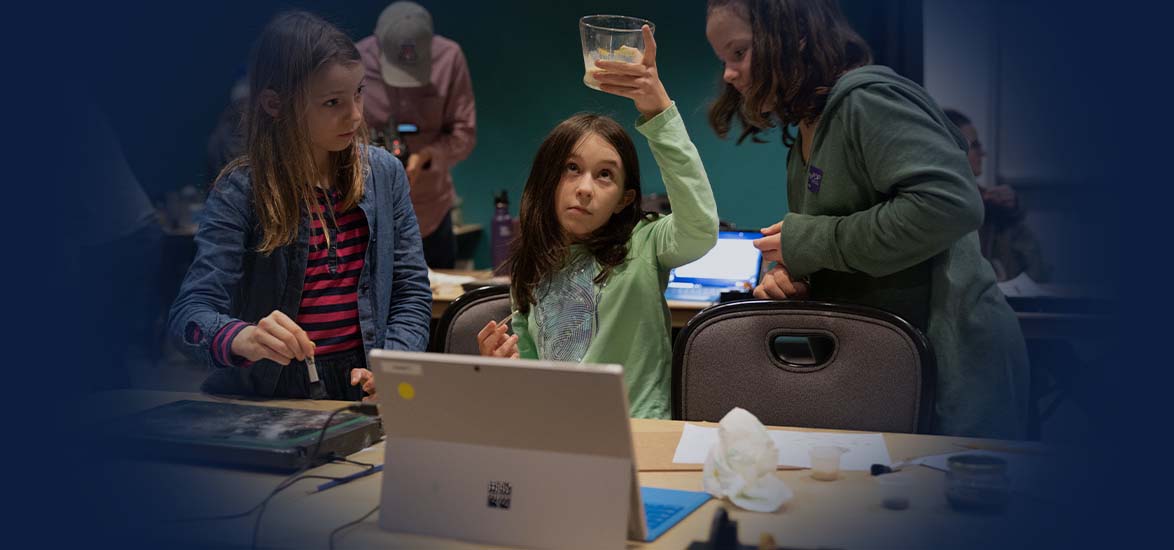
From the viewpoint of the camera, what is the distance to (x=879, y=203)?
1.81 meters

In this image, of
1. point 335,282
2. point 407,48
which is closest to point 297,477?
point 335,282

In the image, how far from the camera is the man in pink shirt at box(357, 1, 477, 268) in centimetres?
430

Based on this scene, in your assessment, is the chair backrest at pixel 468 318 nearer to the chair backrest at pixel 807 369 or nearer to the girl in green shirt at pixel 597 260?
the girl in green shirt at pixel 597 260

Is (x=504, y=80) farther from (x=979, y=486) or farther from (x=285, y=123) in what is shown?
(x=979, y=486)

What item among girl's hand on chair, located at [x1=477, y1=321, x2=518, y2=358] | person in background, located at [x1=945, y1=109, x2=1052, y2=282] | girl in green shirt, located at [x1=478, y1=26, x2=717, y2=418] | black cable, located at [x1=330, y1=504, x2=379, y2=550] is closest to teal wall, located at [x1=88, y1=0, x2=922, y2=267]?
person in background, located at [x1=945, y1=109, x2=1052, y2=282]

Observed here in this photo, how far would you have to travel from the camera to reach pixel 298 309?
1912 mm

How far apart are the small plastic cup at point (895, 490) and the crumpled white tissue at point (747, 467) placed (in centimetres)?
12

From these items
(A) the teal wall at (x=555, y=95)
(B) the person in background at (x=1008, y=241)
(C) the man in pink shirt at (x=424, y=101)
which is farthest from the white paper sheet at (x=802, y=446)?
(A) the teal wall at (x=555, y=95)

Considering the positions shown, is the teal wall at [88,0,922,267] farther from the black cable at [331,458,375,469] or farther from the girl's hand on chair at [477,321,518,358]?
the black cable at [331,458,375,469]

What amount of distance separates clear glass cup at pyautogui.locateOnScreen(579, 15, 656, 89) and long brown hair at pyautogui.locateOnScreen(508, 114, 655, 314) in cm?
21

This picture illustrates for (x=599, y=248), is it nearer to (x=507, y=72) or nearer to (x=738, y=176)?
(x=738, y=176)

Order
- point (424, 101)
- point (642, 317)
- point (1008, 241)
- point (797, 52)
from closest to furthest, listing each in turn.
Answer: point (797, 52) → point (642, 317) → point (1008, 241) → point (424, 101)

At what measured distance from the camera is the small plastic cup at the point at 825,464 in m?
1.33

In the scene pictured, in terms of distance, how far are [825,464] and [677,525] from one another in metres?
0.27
